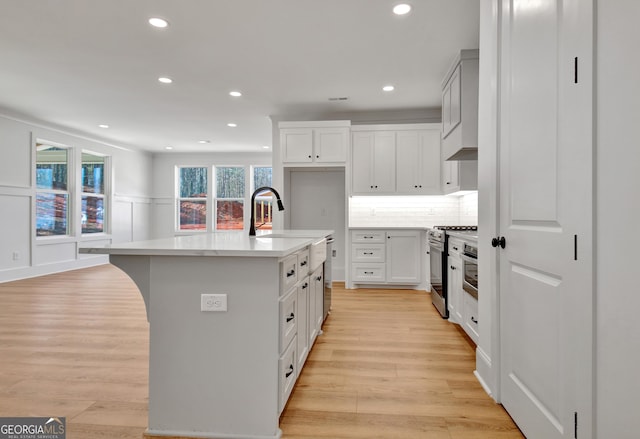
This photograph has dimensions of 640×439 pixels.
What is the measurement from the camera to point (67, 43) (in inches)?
140

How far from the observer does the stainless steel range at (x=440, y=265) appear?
3.76m

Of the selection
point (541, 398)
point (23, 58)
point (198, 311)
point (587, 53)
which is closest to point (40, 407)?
point (198, 311)

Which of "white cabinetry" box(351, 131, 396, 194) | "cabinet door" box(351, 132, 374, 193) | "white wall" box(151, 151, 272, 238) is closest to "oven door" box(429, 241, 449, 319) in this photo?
"white cabinetry" box(351, 131, 396, 194)

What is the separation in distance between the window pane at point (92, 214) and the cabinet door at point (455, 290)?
7.30 metres

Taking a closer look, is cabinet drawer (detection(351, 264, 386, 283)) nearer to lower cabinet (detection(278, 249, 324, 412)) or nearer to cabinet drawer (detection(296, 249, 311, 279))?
lower cabinet (detection(278, 249, 324, 412))

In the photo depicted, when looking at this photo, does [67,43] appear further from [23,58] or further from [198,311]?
[198,311]

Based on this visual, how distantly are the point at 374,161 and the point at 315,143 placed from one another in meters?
0.92

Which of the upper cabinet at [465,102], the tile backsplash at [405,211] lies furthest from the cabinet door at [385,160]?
the upper cabinet at [465,102]

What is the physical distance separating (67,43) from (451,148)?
3.94m

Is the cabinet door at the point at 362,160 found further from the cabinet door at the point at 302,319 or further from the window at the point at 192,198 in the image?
the window at the point at 192,198

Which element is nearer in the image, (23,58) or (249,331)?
(249,331)

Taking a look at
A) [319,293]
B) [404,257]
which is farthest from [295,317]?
[404,257]

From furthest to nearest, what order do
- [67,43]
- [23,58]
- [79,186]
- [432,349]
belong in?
[79,186], [23,58], [67,43], [432,349]
